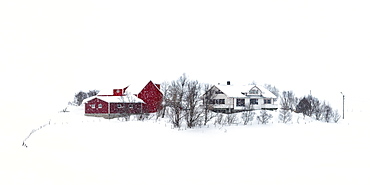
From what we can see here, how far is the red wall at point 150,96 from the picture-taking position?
41672 mm

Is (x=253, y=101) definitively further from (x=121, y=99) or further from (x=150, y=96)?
(x=121, y=99)

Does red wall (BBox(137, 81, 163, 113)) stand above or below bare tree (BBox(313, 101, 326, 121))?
above

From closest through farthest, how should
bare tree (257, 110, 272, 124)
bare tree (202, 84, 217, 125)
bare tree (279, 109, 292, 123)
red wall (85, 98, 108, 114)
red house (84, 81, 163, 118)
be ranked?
bare tree (202, 84, 217, 125)
bare tree (257, 110, 272, 124)
bare tree (279, 109, 292, 123)
red house (84, 81, 163, 118)
red wall (85, 98, 108, 114)

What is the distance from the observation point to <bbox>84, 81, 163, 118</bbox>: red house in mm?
38812

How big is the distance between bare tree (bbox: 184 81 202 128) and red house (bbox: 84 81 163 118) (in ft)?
17.7

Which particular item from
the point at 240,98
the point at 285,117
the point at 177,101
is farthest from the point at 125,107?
the point at 285,117

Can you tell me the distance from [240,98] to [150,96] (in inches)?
496

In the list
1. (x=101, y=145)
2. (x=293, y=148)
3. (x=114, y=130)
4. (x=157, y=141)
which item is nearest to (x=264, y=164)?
(x=293, y=148)

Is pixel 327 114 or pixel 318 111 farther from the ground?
pixel 318 111

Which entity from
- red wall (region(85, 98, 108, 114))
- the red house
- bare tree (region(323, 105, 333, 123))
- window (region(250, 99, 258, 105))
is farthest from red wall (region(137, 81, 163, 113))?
bare tree (region(323, 105, 333, 123))

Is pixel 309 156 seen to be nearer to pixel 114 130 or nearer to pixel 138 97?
pixel 114 130

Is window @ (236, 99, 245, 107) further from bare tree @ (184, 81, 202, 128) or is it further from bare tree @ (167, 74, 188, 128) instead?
bare tree @ (167, 74, 188, 128)

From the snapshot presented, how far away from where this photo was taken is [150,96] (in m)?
42.5

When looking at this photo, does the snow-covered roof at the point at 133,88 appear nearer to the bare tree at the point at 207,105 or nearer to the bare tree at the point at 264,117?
the bare tree at the point at 207,105
